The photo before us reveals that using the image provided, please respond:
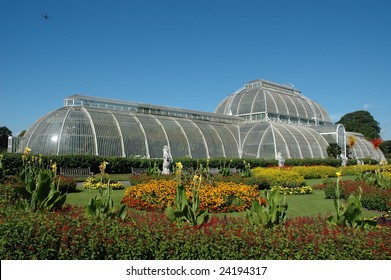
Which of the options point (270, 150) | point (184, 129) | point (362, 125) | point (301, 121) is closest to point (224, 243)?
point (184, 129)

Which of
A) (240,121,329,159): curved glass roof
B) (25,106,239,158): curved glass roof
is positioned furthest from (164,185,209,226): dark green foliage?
(240,121,329,159): curved glass roof

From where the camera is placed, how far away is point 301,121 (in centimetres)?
Answer: 6281

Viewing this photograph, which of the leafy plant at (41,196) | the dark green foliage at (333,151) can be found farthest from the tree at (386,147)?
the leafy plant at (41,196)

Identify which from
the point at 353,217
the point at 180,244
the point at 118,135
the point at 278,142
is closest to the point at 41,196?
the point at 180,244

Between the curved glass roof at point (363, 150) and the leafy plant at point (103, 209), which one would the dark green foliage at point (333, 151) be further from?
the leafy plant at point (103, 209)

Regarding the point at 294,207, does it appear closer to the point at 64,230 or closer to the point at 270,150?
the point at 64,230

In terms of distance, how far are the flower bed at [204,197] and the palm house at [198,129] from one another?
18.8m

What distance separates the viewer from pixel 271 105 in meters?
57.8

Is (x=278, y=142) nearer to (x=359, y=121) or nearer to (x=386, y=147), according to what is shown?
(x=386, y=147)

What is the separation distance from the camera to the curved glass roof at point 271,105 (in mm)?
57844

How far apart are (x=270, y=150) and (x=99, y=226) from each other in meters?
40.6

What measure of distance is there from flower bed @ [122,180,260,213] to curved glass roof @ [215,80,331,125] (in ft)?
135

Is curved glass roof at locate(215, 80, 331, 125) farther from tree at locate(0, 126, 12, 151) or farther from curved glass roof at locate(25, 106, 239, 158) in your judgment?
tree at locate(0, 126, 12, 151)

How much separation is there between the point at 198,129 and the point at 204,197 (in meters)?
31.1
